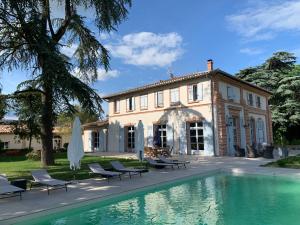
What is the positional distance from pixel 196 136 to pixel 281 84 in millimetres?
18807

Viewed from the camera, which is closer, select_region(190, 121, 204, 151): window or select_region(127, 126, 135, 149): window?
select_region(190, 121, 204, 151): window

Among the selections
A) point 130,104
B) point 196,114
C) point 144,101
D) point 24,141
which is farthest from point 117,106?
point 24,141

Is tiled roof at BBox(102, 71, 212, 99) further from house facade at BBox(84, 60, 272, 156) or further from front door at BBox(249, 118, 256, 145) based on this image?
front door at BBox(249, 118, 256, 145)

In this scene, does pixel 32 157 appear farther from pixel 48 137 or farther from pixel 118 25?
pixel 118 25

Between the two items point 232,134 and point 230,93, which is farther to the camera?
point 230,93

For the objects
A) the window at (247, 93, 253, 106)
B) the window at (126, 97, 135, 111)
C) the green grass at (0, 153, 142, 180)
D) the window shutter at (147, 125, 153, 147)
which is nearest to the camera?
the green grass at (0, 153, 142, 180)

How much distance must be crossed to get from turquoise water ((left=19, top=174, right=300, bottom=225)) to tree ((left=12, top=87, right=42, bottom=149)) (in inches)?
363

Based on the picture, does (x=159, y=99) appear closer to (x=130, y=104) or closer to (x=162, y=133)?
(x=162, y=133)

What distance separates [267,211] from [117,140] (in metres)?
23.9

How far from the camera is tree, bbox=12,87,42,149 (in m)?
16.8

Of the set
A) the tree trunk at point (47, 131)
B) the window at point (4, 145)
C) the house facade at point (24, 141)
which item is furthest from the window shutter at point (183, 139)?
the house facade at point (24, 141)

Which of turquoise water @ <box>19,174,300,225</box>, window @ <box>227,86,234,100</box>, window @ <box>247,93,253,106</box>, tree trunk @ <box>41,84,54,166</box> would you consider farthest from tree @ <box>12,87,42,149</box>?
window @ <box>247,93,253,106</box>

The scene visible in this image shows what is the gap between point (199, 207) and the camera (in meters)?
8.31

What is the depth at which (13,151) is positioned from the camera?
3194cm
